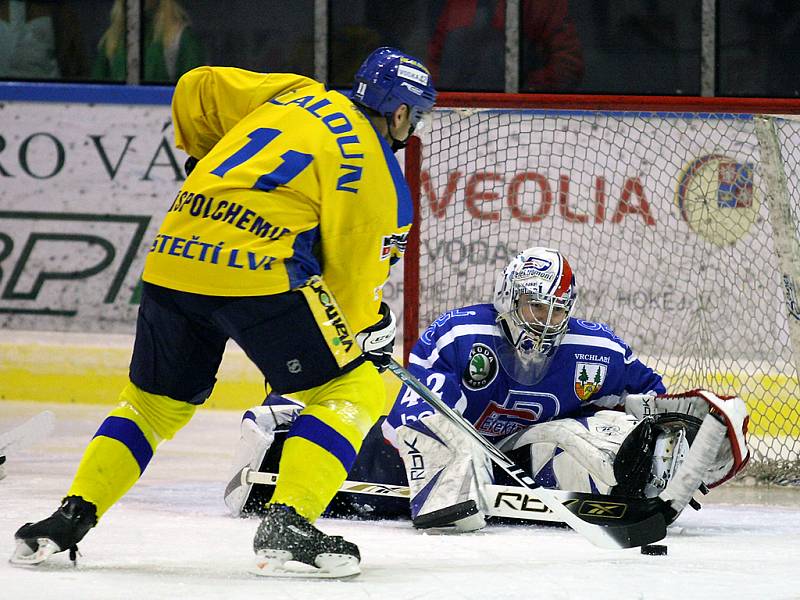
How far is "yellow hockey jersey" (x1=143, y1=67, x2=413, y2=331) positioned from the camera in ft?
9.39

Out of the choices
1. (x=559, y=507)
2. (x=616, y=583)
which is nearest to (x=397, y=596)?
(x=616, y=583)

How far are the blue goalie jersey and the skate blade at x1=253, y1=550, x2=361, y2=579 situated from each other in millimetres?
1003

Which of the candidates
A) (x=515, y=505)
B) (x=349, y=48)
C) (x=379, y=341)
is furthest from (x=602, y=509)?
(x=349, y=48)

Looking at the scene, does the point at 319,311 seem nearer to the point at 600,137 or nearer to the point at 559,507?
the point at 559,507

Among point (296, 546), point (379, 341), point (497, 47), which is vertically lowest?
point (296, 546)

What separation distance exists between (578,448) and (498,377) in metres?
0.30

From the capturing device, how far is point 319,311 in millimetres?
2863

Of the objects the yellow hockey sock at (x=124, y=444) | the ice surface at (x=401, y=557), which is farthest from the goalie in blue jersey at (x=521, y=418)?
the yellow hockey sock at (x=124, y=444)

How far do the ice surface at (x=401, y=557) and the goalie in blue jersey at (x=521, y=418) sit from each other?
0.41 ft

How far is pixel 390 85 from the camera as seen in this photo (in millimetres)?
3037

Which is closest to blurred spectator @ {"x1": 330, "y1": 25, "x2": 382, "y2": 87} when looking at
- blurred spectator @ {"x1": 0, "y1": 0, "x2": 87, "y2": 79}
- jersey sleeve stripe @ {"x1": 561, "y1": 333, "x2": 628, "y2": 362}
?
blurred spectator @ {"x1": 0, "y1": 0, "x2": 87, "y2": 79}

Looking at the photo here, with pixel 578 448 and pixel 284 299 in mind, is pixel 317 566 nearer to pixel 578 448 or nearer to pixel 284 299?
pixel 284 299

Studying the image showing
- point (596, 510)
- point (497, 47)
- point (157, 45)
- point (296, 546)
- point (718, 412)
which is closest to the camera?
point (296, 546)

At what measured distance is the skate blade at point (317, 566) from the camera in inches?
110
